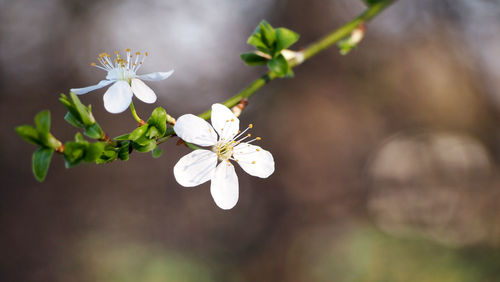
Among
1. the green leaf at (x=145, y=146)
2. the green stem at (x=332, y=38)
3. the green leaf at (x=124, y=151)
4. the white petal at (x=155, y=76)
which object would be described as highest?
the green stem at (x=332, y=38)

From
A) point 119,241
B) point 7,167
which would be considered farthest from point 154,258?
point 7,167

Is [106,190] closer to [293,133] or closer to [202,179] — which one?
[293,133]

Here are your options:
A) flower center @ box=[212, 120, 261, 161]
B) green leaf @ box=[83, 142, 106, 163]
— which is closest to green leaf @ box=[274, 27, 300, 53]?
flower center @ box=[212, 120, 261, 161]

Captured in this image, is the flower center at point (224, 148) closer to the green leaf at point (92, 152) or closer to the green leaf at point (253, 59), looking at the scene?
the green leaf at point (253, 59)

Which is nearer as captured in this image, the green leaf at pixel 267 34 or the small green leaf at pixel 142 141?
the small green leaf at pixel 142 141

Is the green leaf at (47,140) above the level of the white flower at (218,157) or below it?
below

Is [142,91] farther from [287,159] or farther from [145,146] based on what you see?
[287,159]

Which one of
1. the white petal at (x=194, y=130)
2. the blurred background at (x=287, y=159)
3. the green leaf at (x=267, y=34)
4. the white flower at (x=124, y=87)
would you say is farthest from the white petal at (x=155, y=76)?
the blurred background at (x=287, y=159)
